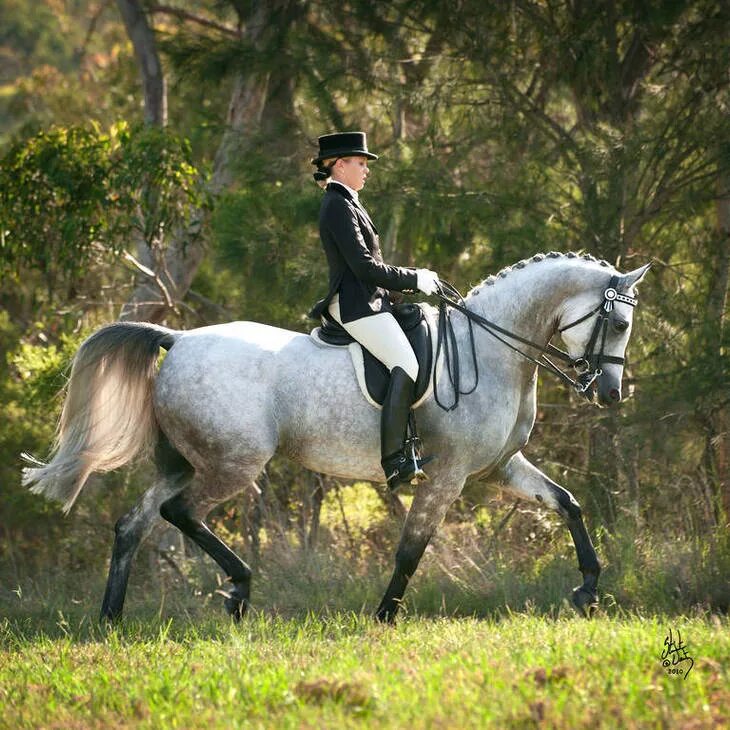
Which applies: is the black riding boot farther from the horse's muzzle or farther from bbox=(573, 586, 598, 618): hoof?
bbox=(573, 586, 598, 618): hoof

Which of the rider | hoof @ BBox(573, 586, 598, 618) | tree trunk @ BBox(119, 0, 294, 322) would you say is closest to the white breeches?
the rider

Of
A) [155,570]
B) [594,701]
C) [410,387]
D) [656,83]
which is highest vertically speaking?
[656,83]

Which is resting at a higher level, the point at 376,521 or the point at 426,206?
the point at 426,206

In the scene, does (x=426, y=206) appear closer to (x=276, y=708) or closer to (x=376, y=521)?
(x=376, y=521)

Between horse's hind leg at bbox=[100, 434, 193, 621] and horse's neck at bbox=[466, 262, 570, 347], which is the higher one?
horse's neck at bbox=[466, 262, 570, 347]

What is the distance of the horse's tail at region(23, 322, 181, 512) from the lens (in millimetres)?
7051

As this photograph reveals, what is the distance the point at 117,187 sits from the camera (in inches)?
388

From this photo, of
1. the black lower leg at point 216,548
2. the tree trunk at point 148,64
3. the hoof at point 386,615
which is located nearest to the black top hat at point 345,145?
the black lower leg at point 216,548

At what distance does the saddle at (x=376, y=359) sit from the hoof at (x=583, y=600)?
159 centimetres

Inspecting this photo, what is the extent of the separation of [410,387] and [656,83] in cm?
546

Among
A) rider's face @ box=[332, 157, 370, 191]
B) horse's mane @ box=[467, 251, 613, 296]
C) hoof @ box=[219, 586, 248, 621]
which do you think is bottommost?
hoof @ box=[219, 586, 248, 621]

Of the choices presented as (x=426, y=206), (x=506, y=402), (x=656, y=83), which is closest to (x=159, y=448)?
(x=506, y=402)

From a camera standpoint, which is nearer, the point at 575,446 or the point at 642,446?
the point at 642,446

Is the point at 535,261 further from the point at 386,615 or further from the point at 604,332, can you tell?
the point at 386,615
